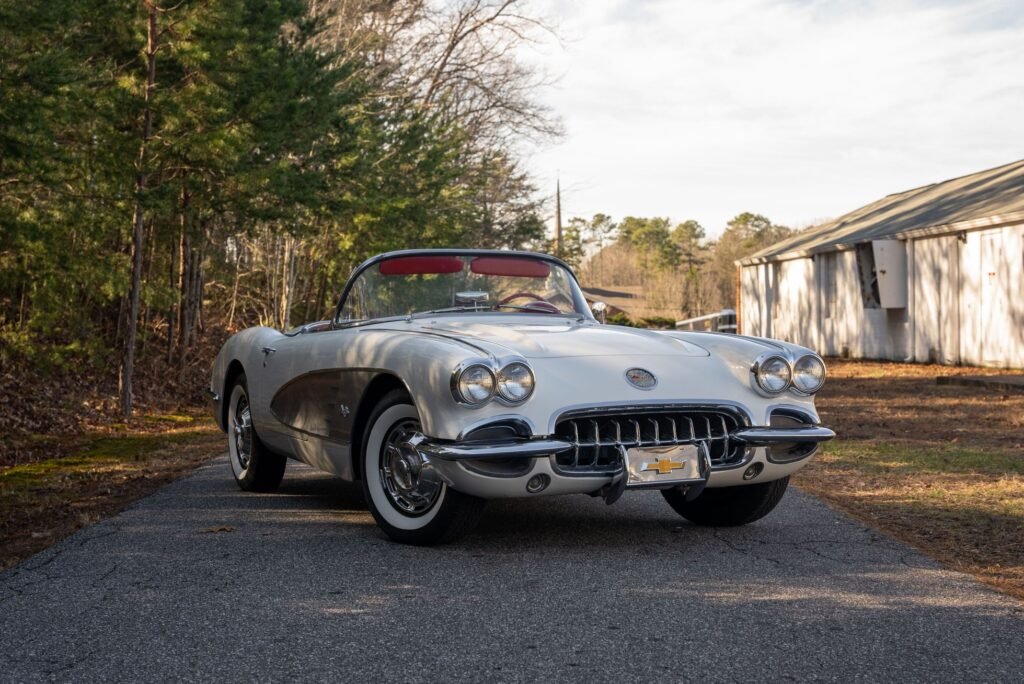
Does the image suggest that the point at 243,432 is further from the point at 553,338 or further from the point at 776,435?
the point at 776,435

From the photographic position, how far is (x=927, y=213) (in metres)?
25.9

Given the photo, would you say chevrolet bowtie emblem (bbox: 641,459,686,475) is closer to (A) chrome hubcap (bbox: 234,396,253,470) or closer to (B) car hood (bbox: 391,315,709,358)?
(B) car hood (bbox: 391,315,709,358)

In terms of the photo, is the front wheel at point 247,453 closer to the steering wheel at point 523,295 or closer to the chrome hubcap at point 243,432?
the chrome hubcap at point 243,432

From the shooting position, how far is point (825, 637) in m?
3.76

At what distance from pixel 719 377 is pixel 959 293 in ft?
61.4

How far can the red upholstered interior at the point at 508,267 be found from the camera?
22.1 feet

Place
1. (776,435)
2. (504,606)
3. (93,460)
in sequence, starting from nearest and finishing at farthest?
(504,606) < (776,435) < (93,460)

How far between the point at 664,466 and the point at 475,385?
93 cm

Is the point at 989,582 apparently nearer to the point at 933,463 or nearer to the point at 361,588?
the point at 361,588

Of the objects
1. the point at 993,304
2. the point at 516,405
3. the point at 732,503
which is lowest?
the point at 732,503

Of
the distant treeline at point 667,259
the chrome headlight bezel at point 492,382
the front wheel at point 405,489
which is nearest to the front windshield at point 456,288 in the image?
the front wheel at point 405,489

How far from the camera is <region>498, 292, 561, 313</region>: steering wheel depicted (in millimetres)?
6660

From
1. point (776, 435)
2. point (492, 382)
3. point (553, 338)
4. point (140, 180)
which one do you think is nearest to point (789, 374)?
point (776, 435)

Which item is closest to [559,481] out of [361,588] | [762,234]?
[361,588]
